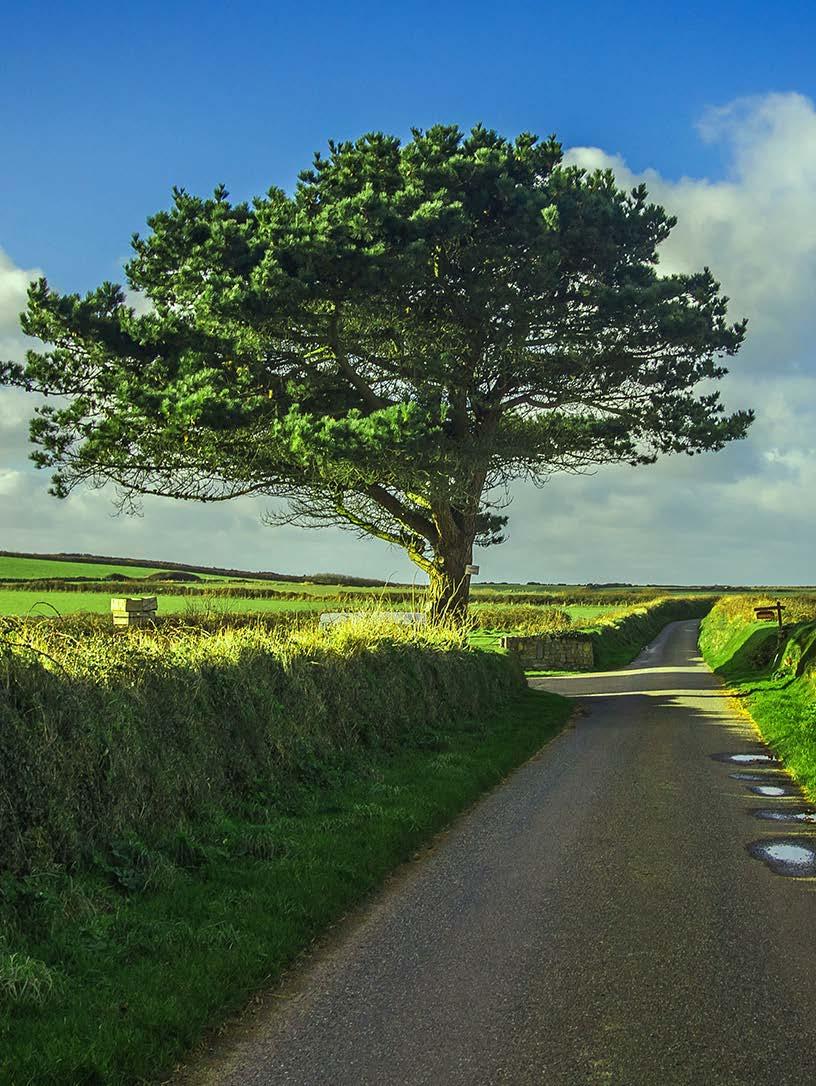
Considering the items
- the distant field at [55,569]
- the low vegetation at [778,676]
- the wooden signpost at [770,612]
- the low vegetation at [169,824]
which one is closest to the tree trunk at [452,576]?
the low vegetation at [778,676]

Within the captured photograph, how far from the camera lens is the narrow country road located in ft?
18.4

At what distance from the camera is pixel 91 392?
31250 millimetres

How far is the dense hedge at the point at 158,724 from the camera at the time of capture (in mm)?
8055

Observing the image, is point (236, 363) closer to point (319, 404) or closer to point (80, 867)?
point (319, 404)

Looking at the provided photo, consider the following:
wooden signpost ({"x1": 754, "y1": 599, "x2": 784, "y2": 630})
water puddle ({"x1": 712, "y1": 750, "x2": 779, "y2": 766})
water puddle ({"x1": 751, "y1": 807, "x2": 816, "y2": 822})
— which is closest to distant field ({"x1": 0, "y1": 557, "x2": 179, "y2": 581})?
wooden signpost ({"x1": 754, "y1": 599, "x2": 784, "y2": 630})

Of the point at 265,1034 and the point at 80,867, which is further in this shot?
the point at 80,867

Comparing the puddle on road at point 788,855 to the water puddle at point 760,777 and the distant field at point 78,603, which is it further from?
the distant field at point 78,603

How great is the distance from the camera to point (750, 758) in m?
17.5

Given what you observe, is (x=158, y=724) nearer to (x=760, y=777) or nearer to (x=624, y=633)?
(x=760, y=777)

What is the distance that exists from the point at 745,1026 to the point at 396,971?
2483 millimetres

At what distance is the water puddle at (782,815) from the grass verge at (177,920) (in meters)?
4.14

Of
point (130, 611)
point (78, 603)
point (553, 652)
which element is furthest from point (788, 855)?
point (78, 603)

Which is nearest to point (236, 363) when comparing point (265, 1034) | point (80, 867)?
point (80, 867)

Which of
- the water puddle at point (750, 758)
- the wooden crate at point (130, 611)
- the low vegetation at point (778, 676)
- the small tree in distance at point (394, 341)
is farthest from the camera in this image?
the small tree in distance at point (394, 341)
